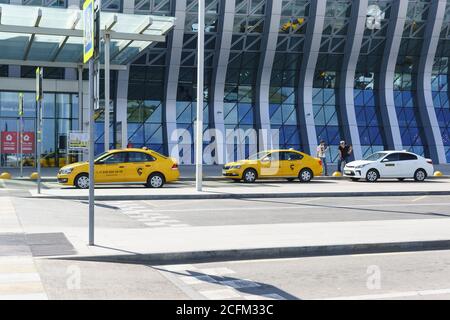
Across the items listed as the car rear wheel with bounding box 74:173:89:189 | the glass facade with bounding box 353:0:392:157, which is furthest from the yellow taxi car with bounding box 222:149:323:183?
the glass facade with bounding box 353:0:392:157

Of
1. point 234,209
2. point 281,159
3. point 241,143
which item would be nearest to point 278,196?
point 234,209

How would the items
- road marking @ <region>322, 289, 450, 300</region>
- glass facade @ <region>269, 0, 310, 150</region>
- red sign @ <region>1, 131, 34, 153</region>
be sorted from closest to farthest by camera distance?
road marking @ <region>322, 289, 450, 300</region>
red sign @ <region>1, 131, 34, 153</region>
glass facade @ <region>269, 0, 310, 150</region>

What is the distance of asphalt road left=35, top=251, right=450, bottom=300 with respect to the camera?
6.53 meters

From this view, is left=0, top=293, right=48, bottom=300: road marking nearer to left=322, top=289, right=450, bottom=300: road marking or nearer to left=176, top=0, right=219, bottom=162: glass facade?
left=322, top=289, right=450, bottom=300: road marking

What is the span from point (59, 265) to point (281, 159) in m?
17.8

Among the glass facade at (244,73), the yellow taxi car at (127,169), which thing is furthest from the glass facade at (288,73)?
the yellow taxi car at (127,169)

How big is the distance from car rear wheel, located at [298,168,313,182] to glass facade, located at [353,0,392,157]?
18.5 meters

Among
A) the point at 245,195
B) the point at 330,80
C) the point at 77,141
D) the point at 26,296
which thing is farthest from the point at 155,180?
the point at 330,80

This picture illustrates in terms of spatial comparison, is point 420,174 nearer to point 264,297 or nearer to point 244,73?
point 244,73

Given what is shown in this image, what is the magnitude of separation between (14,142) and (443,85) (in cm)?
3264

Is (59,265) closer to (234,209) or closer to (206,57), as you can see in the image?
(234,209)

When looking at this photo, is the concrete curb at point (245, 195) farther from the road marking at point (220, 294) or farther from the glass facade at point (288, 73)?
the glass facade at point (288, 73)

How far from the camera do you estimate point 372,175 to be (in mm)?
26109
